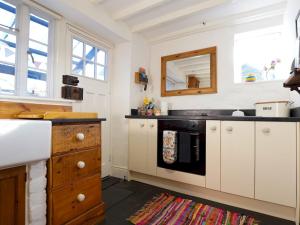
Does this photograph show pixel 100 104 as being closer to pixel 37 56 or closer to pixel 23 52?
pixel 37 56

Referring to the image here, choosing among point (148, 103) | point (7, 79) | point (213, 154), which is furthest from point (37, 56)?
point (213, 154)

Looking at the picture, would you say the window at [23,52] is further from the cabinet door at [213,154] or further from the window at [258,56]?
the window at [258,56]

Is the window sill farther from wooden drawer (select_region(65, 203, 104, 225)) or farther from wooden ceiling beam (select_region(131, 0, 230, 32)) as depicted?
wooden ceiling beam (select_region(131, 0, 230, 32))

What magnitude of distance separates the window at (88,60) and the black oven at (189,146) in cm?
131

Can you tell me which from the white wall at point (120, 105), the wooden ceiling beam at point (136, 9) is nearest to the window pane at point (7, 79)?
the white wall at point (120, 105)

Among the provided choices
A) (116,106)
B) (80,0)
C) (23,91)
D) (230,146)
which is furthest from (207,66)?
(23,91)

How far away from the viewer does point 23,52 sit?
5.34ft

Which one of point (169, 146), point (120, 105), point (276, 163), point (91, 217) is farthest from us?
point (120, 105)

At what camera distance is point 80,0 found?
182 cm

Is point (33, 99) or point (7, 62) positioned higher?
point (7, 62)

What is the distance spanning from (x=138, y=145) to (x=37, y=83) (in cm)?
140

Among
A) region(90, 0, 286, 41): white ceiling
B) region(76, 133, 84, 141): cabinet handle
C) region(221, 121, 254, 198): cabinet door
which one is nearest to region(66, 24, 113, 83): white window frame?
region(90, 0, 286, 41): white ceiling

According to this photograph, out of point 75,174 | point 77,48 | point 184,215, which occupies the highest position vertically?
point 77,48

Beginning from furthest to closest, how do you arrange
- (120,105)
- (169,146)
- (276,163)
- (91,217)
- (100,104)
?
1. (120,105)
2. (100,104)
3. (169,146)
4. (276,163)
5. (91,217)
